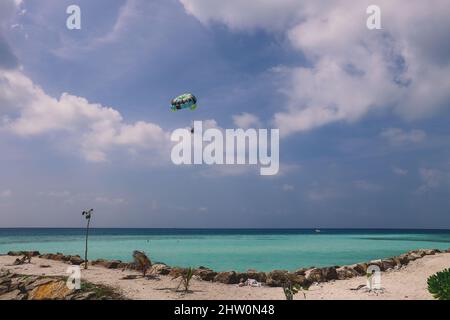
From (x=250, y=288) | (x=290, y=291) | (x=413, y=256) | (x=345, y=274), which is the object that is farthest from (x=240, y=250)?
(x=290, y=291)

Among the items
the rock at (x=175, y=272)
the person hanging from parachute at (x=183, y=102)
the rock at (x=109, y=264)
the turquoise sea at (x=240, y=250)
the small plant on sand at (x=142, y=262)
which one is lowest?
the turquoise sea at (x=240, y=250)

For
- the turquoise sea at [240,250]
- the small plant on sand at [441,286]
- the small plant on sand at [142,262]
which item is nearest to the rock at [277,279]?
the small plant on sand at [142,262]

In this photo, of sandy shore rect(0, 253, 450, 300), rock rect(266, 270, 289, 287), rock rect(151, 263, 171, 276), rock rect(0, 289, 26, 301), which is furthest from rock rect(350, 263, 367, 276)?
rock rect(0, 289, 26, 301)

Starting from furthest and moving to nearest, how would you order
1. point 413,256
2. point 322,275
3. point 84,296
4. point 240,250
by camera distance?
1. point 240,250
2. point 413,256
3. point 322,275
4. point 84,296

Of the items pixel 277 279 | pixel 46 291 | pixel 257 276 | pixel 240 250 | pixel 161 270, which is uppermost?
pixel 46 291

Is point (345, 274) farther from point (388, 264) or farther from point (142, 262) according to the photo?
point (142, 262)

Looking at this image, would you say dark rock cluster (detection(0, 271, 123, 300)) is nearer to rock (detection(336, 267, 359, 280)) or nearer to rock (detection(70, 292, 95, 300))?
rock (detection(70, 292, 95, 300))

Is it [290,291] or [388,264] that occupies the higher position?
[290,291]

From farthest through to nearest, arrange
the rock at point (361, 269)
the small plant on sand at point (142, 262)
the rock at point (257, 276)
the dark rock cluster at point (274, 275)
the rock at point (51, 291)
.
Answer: the rock at point (361, 269), the rock at point (257, 276), the small plant on sand at point (142, 262), the dark rock cluster at point (274, 275), the rock at point (51, 291)

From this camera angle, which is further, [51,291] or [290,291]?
[51,291]

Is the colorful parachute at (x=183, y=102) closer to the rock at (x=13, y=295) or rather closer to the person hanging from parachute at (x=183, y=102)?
the person hanging from parachute at (x=183, y=102)

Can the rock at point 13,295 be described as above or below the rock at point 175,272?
below

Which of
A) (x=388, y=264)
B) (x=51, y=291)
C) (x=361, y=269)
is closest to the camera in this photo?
(x=51, y=291)

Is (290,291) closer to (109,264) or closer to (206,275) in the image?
(206,275)
